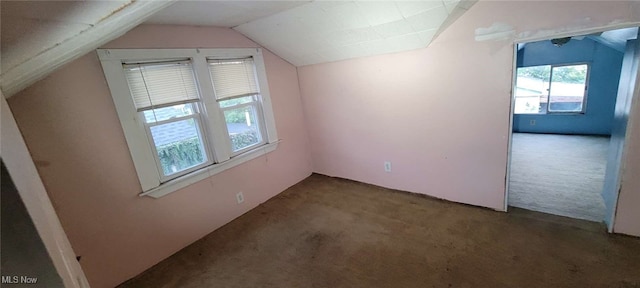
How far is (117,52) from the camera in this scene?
80.2 inches

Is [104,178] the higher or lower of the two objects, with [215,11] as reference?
lower

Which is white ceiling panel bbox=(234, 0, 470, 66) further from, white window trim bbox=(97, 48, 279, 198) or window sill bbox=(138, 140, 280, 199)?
window sill bbox=(138, 140, 280, 199)

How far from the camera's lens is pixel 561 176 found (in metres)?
3.26

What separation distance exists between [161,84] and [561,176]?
4796 millimetres

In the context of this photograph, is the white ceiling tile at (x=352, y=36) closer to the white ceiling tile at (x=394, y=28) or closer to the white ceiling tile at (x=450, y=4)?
the white ceiling tile at (x=394, y=28)

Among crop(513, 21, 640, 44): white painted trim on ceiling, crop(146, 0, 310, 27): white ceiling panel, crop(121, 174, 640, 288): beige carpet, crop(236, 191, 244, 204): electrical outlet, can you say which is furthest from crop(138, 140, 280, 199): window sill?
crop(513, 21, 640, 44): white painted trim on ceiling

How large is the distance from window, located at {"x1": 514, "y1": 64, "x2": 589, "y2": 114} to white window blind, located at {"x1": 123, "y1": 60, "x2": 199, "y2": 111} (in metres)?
6.19

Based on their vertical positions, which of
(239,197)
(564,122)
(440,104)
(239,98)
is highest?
(239,98)

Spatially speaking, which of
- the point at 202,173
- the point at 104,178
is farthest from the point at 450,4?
the point at 104,178

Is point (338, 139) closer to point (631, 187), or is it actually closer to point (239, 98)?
point (239, 98)

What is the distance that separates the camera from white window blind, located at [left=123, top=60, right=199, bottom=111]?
2188 millimetres

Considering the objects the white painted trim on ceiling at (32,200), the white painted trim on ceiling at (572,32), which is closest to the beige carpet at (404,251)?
the white painted trim on ceiling at (32,200)

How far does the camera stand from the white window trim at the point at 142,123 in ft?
6.78

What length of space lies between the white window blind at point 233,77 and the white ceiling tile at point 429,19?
1886 millimetres
